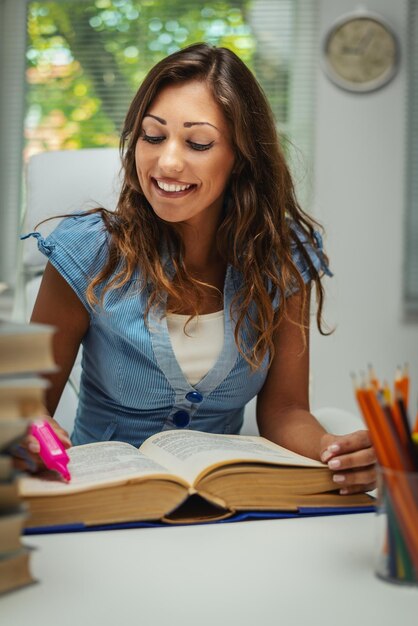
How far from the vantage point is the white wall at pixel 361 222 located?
3426 mm

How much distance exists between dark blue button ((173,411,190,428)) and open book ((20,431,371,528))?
310mm

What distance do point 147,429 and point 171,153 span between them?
1.43 feet

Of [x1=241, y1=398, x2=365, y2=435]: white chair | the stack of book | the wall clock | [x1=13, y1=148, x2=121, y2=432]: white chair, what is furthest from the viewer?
the wall clock

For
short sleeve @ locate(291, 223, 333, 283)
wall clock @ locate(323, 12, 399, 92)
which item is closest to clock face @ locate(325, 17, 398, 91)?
wall clock @ locate(323, 12, 399, 92)

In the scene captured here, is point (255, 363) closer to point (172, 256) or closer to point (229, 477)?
point (172, 256)

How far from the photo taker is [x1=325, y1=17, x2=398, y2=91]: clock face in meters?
3.40

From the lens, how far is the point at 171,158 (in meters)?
1.20

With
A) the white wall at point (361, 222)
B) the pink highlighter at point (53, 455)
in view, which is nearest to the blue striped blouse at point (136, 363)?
the pink highlighter at point (53, 455)

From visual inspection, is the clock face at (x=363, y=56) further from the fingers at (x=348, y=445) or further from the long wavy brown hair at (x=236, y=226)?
the fingers at (x=348, y=445)

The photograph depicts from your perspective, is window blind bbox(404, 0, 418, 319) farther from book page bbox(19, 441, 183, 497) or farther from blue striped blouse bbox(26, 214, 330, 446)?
book page bbox(19, 441, 183, 497)

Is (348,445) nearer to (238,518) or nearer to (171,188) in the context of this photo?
(238,518)

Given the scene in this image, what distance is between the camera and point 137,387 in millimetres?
1281

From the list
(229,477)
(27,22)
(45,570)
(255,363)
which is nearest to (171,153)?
(255,363)

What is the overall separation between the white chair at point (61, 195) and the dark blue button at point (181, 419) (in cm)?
47
